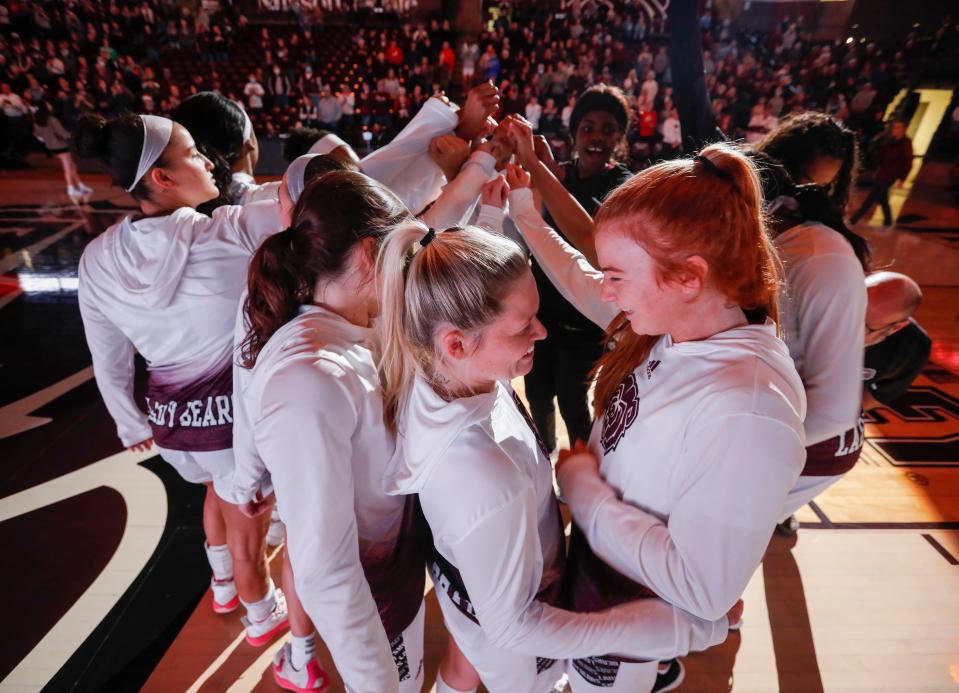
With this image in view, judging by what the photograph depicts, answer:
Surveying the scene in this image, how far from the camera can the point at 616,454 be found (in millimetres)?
1189

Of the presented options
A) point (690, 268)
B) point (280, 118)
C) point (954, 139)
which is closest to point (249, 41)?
point (280, 118)

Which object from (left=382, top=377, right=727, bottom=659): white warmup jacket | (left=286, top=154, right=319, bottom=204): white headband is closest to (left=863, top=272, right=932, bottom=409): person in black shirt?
(left=382, top=377, right=727, bottom=659): white warmup jacket

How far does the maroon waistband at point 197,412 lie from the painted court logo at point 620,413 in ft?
4.21

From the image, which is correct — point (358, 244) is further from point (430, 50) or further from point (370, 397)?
point (430, 50)

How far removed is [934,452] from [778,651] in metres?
1.93

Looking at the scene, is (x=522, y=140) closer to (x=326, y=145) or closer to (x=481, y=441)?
(x=326, y=145)

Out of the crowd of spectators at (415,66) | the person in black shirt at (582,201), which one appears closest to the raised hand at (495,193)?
the person in black shirt at (582,201)

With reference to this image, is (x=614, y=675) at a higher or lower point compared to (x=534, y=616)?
lower

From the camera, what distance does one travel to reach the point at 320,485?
3.58 ft

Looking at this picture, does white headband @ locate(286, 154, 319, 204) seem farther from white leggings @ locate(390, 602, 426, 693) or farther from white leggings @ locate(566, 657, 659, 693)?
white leggings @ locate(566, 657, 659, 693)

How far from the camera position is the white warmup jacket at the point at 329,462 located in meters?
1.08

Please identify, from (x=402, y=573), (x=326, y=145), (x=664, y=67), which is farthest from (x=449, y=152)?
(x=664, y=67)

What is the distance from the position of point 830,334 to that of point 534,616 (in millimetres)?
1040

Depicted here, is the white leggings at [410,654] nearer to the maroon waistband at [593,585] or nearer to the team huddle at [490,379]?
the team huddle at [490,379]
